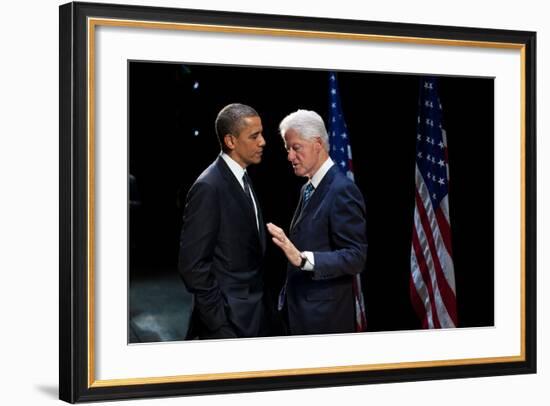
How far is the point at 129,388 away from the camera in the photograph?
6.84m

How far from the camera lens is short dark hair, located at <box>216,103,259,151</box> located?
23.2ft

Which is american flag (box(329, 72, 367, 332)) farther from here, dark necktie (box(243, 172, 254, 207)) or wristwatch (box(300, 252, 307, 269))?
dark necktie (box(243, 172, 254, 207))

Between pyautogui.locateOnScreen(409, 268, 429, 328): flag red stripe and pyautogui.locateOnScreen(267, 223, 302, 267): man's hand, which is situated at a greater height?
pyautogui.locateOnScreen(267, 223, 302, 267): man's hand

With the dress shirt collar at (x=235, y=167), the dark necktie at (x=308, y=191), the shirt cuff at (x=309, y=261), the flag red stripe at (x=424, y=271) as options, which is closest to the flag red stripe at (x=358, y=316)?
the shirt cuff at (x=309, y=261)

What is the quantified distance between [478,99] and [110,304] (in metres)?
2.72

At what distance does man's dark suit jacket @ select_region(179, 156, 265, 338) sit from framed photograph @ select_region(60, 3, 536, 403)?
0.08ft

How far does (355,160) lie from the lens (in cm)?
745

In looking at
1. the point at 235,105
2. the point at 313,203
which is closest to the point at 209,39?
the point at 235,105

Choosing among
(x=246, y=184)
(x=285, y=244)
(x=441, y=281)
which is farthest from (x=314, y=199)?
(x=441, y=281)

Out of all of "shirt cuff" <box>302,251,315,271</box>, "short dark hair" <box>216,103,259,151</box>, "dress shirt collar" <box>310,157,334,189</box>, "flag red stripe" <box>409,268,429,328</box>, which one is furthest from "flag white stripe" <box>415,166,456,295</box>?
"short dark hair" <box>216,103,259,151</box>

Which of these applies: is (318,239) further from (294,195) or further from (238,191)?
(238,191)

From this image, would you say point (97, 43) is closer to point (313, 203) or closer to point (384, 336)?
point (313, 203)

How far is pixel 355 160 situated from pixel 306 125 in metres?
0.39

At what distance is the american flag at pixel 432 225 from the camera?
7645 mm
